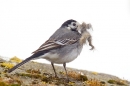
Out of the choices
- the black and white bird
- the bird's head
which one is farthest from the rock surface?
the bird's head

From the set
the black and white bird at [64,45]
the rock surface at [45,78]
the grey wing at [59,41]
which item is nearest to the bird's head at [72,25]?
the black and white bird at [64,45]

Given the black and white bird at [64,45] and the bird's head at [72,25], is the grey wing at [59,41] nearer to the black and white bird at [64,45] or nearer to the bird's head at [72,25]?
the black and white bird at [64,45]

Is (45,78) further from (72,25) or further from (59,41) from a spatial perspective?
(72,25)

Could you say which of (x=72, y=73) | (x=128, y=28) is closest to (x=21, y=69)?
(x=72, y=73)

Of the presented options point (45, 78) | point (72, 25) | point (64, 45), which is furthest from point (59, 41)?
point (45, 78)

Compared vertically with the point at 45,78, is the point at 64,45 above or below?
above

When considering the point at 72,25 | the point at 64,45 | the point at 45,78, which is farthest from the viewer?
the point at 72,25

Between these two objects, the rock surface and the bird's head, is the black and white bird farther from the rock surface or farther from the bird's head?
the rock surface

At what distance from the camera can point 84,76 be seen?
2241cm

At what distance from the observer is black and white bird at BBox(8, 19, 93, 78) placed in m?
21.1

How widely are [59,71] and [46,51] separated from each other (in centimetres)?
293

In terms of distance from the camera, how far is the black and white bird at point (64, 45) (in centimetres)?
2109

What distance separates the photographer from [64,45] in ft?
71.3

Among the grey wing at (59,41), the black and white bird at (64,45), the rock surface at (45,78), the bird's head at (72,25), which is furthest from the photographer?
the bird's head at (72,25)
